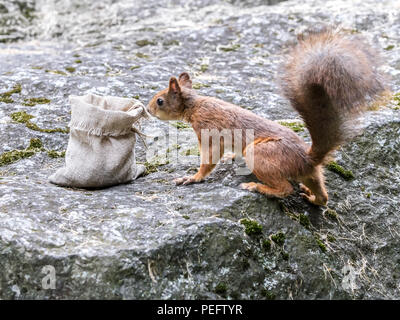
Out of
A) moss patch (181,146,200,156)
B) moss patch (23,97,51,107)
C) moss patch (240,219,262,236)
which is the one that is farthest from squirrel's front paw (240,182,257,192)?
moss patch (23,97,51,107)

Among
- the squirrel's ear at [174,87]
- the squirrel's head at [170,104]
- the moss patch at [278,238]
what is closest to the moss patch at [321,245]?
the moss patch at [278,238]

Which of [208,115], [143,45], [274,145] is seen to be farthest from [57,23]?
[274,145]

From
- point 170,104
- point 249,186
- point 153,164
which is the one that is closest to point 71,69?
point 170,104

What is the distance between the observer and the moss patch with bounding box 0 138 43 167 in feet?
12.7

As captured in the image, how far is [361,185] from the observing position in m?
3.65

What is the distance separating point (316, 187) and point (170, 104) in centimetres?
165

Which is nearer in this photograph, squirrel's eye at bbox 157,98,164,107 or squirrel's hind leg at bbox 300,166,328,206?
squirrel's hind leg at bbox 300,166,328,206

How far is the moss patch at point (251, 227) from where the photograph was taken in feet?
9.09

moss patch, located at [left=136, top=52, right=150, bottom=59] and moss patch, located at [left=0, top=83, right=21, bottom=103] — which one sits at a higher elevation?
moss patch, located at [left=136, top=52, right=150, bottom=59]

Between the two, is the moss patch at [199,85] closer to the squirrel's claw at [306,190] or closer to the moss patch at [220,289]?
the squirrel's claw at [306,190]

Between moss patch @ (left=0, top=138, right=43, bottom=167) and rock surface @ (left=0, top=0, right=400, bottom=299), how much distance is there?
0.04 m

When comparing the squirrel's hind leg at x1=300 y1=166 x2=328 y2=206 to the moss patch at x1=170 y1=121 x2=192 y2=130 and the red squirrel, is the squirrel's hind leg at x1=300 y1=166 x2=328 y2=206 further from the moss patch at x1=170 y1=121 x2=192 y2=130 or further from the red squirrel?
the moss patch at x1=170 y1=121 x2=192 y2=130
